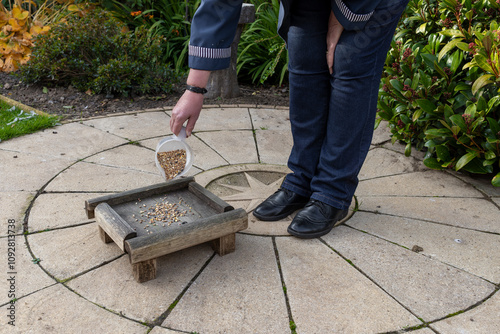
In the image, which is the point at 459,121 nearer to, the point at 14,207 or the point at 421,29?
the point at 421,29

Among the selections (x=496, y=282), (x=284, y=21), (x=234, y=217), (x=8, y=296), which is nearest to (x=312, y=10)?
(x=284, y=21)

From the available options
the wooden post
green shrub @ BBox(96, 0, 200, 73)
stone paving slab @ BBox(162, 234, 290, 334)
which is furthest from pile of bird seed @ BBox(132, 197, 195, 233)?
green shrub @ BBox(96, 0, 200, 73)

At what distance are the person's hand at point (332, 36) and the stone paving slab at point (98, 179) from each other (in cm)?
138

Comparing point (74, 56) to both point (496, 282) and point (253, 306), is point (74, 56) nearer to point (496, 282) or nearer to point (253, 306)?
point (253, 306)

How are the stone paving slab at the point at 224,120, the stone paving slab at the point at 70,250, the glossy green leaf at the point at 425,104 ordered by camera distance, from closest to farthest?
1. the stone paving slab at the point at 70,250
2. the glossy green leaf at the point at 425,104
3. the stone paving slab at the point at 224,120

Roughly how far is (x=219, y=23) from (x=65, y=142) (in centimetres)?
208

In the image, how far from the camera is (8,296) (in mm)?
2012

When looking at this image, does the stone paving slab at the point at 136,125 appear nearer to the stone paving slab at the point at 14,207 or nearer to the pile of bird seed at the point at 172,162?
the stone paving slab at the point at 14,207

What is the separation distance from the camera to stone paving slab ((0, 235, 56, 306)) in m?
2.04

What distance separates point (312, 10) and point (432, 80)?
131 centimetres

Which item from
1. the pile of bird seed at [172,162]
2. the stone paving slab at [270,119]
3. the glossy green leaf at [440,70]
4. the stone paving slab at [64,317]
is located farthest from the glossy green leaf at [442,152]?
the stone paving slab at [64,317]

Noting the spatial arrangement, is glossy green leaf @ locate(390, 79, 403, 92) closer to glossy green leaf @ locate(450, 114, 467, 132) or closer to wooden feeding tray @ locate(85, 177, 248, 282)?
glossy green leaf @ locate(450, 114, 467, 132)

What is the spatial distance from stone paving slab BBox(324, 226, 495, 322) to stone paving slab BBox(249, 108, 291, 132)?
67.1 inches

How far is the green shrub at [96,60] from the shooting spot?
4855 mm
